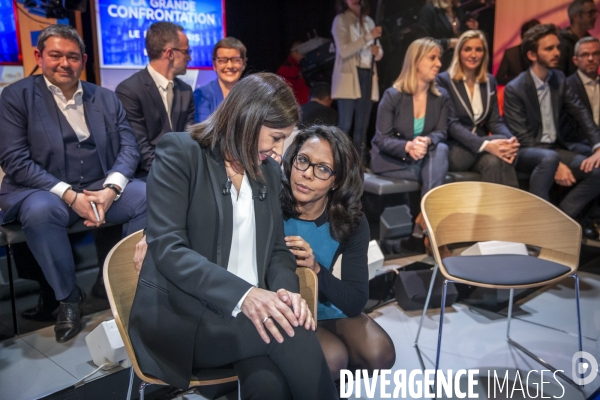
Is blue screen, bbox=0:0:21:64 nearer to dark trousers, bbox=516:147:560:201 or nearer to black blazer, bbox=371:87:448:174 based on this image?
black blazer, bbox=371:87:448:174

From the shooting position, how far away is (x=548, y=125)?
185 inches

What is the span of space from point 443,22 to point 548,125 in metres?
1.59

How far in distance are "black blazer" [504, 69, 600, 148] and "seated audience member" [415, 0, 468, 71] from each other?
1075mm

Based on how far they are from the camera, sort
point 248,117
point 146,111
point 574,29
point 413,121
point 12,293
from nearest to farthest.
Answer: point 248,117 < point 12,293 < point 146,111 < point 413,121 < point 574,29

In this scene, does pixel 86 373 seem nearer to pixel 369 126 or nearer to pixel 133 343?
pixel 133 343

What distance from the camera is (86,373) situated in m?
2.37

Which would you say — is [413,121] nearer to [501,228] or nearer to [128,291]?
[501,228]

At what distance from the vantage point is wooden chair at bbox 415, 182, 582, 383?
2.55 m

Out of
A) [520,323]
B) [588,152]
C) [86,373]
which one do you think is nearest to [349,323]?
[86,373]

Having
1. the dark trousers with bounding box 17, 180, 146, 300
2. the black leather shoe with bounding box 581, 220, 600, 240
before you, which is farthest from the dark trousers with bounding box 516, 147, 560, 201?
the dark trousers with bounding box 17, 180, 146, 300

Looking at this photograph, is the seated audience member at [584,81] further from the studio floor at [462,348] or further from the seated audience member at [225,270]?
the seated audience member at [225,270]

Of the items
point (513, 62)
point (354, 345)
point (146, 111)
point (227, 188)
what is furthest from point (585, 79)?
point (227, 188)

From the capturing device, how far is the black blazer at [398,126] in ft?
13.8

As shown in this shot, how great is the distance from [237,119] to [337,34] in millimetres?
3871
